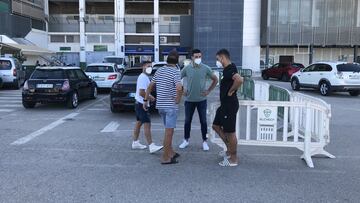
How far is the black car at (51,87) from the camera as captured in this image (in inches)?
529

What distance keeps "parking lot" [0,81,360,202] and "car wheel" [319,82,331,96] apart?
9687 millimetres

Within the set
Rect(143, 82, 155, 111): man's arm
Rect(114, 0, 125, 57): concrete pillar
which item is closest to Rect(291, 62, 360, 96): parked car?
Rect(143, 82, 155, 111): man's arm

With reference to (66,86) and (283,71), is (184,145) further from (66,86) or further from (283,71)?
(283,71)

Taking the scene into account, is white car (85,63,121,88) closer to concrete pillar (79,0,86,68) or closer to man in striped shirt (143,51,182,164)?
man in striped shirt (143,51,182,164)

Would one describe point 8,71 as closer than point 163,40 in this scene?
Yes

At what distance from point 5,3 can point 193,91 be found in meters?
39.0

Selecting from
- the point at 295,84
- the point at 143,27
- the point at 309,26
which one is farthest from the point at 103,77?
the point at 309,26

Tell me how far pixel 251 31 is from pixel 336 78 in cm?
3820

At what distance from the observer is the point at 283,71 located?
107 ft

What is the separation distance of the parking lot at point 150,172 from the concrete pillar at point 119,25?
4525 cm

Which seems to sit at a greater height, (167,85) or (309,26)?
(309,26)

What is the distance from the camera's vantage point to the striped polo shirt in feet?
21.9

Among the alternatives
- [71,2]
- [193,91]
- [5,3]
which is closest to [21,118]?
[193,91]

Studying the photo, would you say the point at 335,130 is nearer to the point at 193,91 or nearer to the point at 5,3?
the point at 193,91
